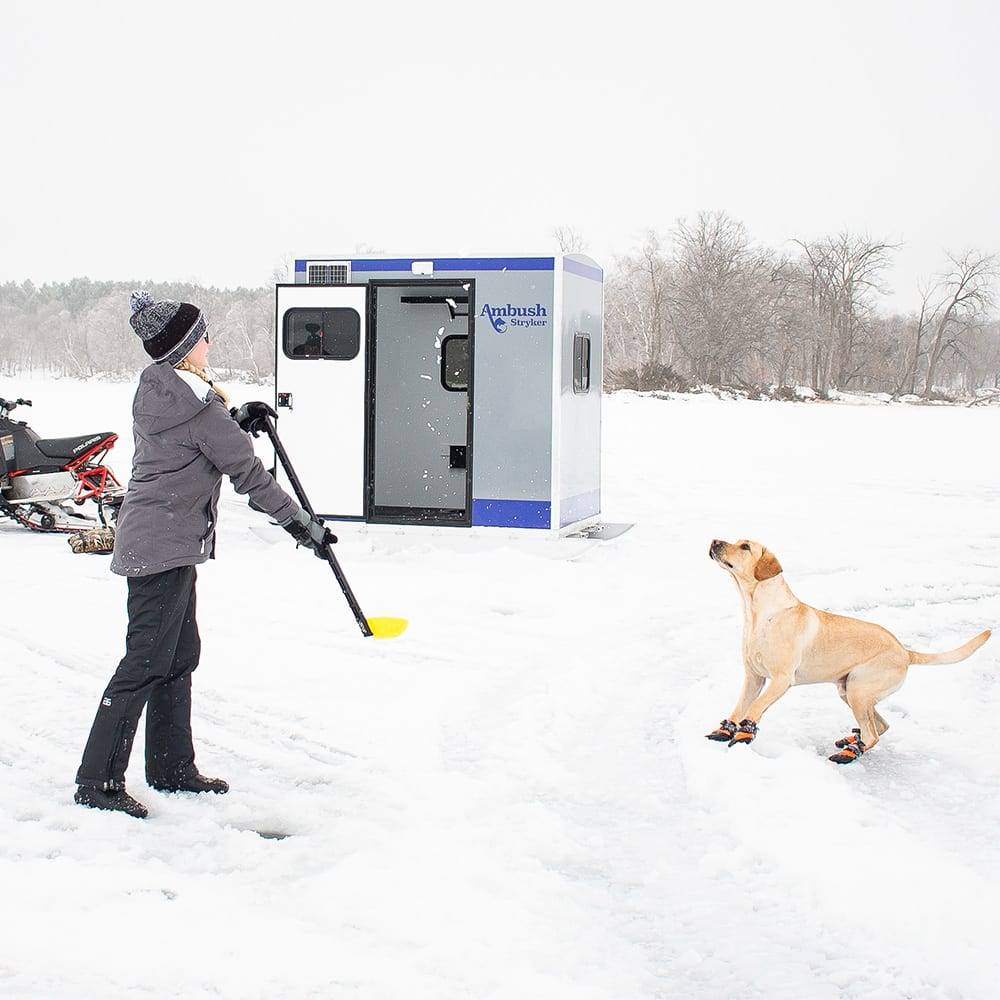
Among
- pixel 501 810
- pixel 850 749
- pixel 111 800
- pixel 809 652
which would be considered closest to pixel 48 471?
pixel 111 800

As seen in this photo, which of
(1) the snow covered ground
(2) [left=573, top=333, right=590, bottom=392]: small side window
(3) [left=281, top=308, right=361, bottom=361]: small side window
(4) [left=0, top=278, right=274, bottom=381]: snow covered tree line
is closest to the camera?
(1) the snow covered ground

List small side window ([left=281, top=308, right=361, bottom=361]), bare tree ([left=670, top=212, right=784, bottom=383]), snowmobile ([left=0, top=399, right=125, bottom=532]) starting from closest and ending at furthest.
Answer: small side window ([left=281, top=308, right=361, bottom=361])
snowmobile ([left=0, top=399, right=125, bottom=532])
bare tree ([left=670, top=212, right=784, bottom=383])

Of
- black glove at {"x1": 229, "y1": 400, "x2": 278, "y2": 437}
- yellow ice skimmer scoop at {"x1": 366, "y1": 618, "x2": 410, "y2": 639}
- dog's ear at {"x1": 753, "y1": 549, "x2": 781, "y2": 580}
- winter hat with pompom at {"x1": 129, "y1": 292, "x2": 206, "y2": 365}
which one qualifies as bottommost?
yellow ice skimmer scoop at {"x1": 366, "y1": 618, "x2": 410, "y2": 639}

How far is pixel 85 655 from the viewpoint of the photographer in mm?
5785

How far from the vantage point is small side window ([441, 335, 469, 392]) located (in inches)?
406

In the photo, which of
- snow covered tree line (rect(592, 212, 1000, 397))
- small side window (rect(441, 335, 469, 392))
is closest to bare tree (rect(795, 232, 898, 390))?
snow covered tree line (rect(592, 212, 1000, 397))

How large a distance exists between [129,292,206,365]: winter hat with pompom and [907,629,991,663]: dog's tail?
106 inches

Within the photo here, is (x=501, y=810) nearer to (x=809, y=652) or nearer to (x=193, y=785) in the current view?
(x=193, y=785)

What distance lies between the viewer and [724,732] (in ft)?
14.6

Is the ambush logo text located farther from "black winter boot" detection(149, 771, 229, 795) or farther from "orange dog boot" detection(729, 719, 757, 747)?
"black winter boot" detection(149, 771, 229, 795)

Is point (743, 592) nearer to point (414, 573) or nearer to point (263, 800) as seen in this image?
point (263, 800)

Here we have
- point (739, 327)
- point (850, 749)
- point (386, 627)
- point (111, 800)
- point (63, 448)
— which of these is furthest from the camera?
point (739, 327)

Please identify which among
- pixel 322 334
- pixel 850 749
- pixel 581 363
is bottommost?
pixel 850 749

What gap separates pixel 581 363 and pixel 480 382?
93cm
